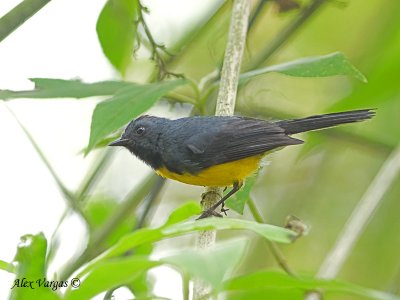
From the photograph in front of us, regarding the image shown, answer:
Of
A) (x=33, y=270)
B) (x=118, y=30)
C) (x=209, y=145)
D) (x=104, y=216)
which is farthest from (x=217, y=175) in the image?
(x=33, y=270)

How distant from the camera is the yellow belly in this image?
4.37 m

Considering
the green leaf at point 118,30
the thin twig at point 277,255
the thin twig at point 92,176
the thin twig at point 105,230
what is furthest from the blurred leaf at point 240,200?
the green leaf at point 118,30

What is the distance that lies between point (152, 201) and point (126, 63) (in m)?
0.83

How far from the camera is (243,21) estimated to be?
3.66m

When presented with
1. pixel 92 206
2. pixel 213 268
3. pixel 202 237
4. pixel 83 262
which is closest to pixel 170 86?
pixel 202 237

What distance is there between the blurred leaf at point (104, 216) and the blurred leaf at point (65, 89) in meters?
0.71

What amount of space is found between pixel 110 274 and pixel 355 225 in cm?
142

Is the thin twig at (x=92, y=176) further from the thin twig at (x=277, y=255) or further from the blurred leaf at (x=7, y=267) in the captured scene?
the blurred leaf at (x=7, y=267)

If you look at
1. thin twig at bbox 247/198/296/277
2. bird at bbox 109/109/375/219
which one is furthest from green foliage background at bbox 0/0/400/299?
thin twig at bbox 247/198/296/277

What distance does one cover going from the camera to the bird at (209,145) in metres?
4.34

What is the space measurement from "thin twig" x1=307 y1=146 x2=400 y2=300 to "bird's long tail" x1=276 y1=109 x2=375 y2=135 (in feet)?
2.25

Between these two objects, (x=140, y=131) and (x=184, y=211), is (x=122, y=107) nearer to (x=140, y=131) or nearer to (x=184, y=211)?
(x=184, y=211)

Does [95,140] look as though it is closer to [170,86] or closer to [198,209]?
[170,86]

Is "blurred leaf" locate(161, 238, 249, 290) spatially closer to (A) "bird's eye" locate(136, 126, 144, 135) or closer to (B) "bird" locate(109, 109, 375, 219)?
(B) "bird" locate(109, 109, 375, 219)
